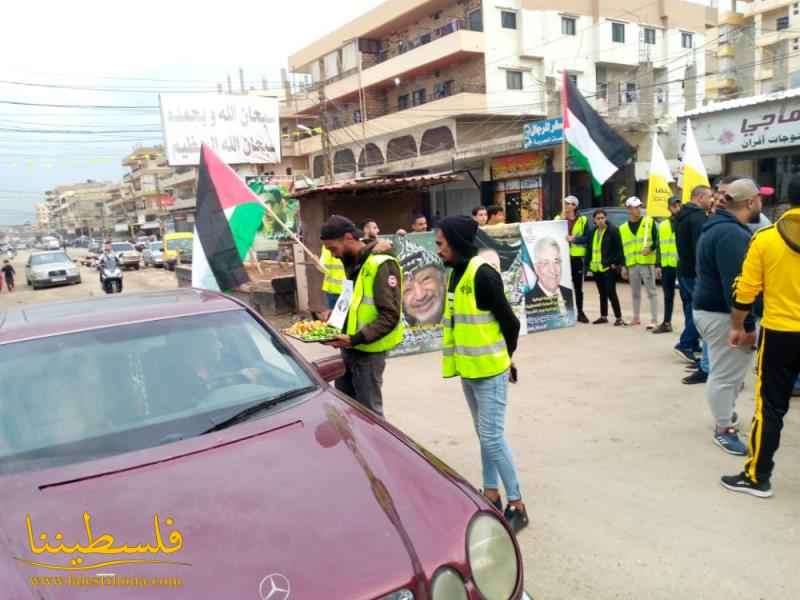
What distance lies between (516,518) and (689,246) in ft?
13.6

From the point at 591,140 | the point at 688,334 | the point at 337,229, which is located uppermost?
the point at 591,140

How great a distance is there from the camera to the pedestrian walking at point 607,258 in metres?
9.25

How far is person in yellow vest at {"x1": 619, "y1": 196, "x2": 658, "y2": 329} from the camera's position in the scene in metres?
8.70

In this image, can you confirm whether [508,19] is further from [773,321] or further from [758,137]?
[773,321]

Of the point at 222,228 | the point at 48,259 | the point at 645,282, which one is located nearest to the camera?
the point at 222,228

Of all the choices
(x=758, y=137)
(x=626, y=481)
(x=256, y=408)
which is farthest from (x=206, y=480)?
(x=758, y=137)

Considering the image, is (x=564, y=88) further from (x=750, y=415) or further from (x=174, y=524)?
(x=174, y=524)

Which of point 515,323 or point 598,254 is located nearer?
point 515,323

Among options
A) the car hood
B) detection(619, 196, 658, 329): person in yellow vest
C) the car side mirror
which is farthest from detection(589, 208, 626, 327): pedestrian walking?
the car hood

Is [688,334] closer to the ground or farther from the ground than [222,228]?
closer to the ground

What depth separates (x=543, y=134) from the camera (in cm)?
2239

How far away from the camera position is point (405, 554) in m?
1.84

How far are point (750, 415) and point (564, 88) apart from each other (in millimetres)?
5797

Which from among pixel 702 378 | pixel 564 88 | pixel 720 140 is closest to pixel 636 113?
pixel 720 140
